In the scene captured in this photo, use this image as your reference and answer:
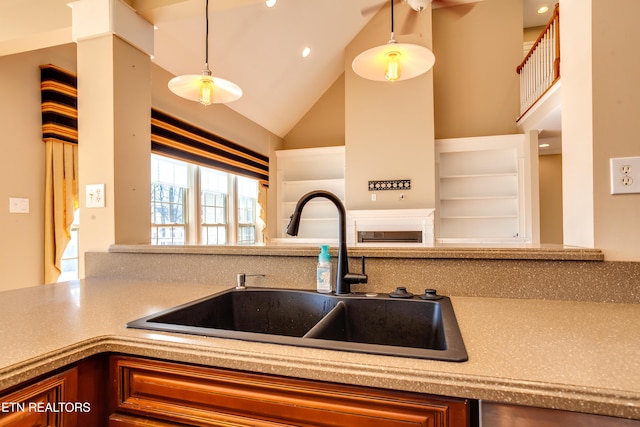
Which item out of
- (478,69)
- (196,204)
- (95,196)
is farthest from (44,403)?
(478,69)

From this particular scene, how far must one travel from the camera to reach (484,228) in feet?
16.8

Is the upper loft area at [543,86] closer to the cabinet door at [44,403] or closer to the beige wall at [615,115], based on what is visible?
the beige wall at [615,115]

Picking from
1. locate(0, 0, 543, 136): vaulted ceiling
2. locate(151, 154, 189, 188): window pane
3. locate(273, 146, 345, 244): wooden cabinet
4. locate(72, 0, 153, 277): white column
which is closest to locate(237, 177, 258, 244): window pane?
locate(273, 146, 345, 244): wooden cabinet

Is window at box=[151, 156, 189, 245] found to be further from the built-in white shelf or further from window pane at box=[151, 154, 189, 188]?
the built-in white shelf

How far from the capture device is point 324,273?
1.20m

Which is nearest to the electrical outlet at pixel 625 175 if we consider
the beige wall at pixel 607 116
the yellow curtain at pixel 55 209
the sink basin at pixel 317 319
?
the beige wall at pixel 607 116

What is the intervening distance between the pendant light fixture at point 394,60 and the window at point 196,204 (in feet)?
6.55

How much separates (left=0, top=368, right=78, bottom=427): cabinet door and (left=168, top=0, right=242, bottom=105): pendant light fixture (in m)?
1.45

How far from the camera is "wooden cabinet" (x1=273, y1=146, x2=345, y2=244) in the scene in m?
5.79

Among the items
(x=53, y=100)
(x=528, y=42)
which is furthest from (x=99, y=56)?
(x=528, y=42)

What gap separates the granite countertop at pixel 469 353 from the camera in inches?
21.8

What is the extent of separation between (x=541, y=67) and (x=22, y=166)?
5401 mm

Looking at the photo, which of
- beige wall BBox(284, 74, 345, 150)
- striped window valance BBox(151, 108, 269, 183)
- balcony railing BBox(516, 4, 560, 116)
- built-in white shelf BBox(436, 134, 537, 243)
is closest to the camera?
striped window valance BBox(151, 108, 269, 183)

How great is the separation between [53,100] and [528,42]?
7.23 meters
